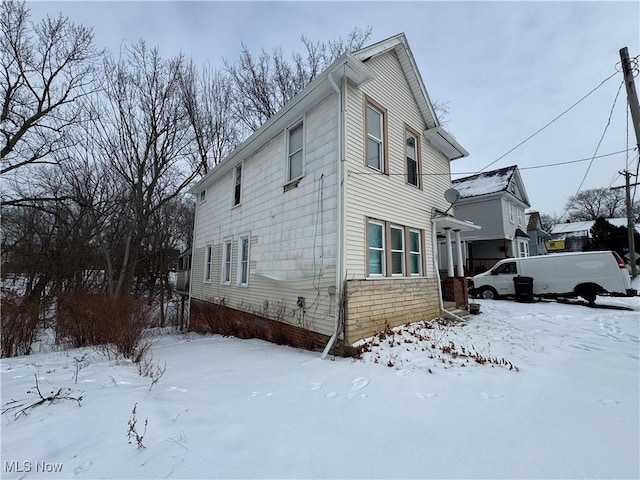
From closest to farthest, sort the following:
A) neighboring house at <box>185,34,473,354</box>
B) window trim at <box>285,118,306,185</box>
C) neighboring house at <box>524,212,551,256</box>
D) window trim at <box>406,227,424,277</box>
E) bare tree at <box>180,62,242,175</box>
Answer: neighboring house at <box>185,34,473,354</box>, window trim at <box>285,118,306,185</box>, window trim at <box>406,227,424,277</box>, bare tree at <box>180,62,242,175</box>, neighboring house at <box>524,212,551,256</box>

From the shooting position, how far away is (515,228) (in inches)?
824

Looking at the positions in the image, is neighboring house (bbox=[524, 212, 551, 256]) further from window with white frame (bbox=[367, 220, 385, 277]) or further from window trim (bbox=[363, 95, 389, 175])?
window with white frame (bbox=[367, 220, 385, 277])

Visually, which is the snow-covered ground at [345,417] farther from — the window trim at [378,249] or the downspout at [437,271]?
the downspout at [437,271]

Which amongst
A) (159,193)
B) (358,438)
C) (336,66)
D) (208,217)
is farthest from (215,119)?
(358,438)

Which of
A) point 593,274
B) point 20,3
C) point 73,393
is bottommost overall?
point 73,393

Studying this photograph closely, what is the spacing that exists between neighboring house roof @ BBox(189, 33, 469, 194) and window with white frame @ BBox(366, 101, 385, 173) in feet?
3.17

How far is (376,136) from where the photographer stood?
7809mm

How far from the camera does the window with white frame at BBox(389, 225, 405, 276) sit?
25.5 ft

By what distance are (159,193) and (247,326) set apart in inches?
531

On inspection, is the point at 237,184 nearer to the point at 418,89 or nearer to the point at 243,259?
the point at 243,259

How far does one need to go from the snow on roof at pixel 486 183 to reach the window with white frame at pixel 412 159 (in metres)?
13.6

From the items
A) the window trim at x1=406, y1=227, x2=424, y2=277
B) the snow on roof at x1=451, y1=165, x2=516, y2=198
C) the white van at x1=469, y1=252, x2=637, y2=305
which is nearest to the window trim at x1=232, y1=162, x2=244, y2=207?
the window trim at x1=406, y1=227, x2=424, y2=277

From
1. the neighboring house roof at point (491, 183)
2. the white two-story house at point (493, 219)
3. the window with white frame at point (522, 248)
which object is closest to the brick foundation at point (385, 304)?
the white two-story house at point (493, 219)

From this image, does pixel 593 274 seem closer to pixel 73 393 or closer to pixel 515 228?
pixel 515 228
